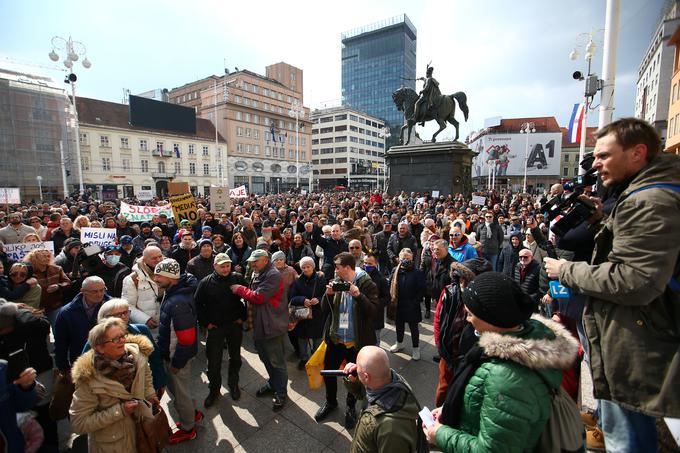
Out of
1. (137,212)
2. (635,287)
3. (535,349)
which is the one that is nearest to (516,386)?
(535,349)

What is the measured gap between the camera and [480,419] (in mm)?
1493

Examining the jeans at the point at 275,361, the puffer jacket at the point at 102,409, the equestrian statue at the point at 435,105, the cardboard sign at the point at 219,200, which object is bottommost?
the jeans at the point at 275,361

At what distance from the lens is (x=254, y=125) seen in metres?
61.8

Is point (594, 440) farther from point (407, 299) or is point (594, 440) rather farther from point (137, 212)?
point (137, 212)

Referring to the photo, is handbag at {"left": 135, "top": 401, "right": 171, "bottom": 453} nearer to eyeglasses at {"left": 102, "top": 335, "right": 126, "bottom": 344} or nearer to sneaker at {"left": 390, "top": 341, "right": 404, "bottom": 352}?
eyeglasses at {"left": 102, "top": 335, "right": 126, "bottom": 344}

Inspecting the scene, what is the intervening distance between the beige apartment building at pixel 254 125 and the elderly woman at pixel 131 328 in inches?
1999

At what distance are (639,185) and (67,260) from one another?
747 cm

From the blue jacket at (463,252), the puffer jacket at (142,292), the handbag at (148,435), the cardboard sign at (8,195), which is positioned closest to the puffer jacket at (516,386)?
the handbag at (148,435)

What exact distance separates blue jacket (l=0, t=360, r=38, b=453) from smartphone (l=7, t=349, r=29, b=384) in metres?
0.03

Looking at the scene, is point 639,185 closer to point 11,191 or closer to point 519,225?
point 519,225

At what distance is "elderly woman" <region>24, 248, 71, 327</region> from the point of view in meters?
4.58

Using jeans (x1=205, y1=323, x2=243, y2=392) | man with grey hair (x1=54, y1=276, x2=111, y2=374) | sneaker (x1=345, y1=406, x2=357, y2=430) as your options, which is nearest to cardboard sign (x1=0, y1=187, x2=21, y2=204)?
man with grey hair (x1=54, y1=276, x2=111, y2=374)

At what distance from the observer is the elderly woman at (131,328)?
289 centimetres

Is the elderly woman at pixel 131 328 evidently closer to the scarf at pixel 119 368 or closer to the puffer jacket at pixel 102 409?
the scarf at pixel 119 368
